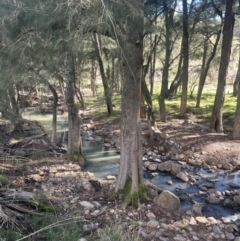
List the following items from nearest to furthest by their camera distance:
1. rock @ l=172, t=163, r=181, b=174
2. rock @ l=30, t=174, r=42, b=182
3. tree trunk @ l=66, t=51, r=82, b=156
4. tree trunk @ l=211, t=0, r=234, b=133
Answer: rock @ l=30, t=174, r=42, b=182 < tree trunk @ l=66, t=51, r=82, b=156 < rock @ l=172, t=163, r=181, b=174 < tree trunk @ l=211, t=0, r=234, b=133

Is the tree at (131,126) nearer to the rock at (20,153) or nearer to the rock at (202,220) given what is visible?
the rock at (202,220)

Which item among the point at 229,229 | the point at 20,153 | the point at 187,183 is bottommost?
the point at 187,183

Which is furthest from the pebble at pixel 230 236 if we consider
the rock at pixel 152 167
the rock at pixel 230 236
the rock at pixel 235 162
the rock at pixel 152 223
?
the rock at pixel 235 162

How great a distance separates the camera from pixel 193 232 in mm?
5156

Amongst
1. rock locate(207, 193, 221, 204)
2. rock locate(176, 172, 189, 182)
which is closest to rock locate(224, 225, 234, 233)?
rock locate(207, 193, 221, 204)

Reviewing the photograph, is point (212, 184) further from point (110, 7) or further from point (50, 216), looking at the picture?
point (110, 7)

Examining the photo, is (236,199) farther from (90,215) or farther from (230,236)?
(90,215)

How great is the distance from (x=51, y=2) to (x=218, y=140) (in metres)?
8.37

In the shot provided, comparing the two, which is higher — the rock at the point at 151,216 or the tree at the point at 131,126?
the tree at the point at 131,126

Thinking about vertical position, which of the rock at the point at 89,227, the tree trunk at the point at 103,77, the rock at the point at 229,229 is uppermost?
the tree trunk at the point at 103,77

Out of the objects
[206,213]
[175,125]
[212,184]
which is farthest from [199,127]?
[206,213]

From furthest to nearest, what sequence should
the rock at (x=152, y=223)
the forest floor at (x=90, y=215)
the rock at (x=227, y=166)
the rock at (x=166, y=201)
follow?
the rock at (x=227, y=166)
the rock at (x=166, y=201)
the rock at (x=152, y=223)
the forest floor at (x=90, y=215)

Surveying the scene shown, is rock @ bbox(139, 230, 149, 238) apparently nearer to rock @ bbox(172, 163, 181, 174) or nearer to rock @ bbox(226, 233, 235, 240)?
rock @ bbox(226, 233, 235, 240)

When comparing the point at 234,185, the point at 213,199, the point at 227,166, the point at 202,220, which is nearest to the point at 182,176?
the point at 234,185
